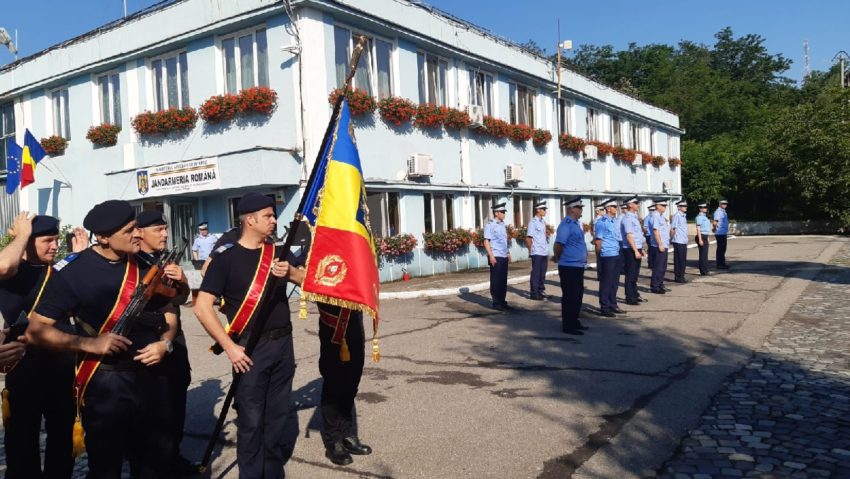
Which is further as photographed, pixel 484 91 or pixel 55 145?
pixel 484 91

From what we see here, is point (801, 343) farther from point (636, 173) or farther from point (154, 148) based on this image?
point (636, 173)

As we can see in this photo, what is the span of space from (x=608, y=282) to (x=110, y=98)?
15063mm

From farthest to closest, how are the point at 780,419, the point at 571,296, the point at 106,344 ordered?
the point at 571,296 < the point at 780,419 < the point at 106,344

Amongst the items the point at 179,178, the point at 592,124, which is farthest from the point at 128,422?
the point at 592,124

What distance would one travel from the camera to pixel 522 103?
22.6 metres

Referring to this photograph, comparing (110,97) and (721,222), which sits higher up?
(110,97)

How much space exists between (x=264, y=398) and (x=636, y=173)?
102ft

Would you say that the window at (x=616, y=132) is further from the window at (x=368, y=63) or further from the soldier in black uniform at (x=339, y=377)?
the soldier in black uniform at (x=339, y=377)

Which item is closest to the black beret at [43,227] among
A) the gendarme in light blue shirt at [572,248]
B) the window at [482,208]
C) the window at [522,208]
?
the gendarme in light blue shirt at [572,248]

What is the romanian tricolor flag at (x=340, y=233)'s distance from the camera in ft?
13.4

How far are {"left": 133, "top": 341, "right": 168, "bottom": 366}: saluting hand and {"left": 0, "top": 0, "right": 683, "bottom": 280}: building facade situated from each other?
10783 mm

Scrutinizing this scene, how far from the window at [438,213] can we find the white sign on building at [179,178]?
5819 millimetres

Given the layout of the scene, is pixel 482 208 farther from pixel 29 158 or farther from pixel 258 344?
pixel 258 344

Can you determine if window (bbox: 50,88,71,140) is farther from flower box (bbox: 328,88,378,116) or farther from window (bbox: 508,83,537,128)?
window (bbox: 508,83,537,128)
